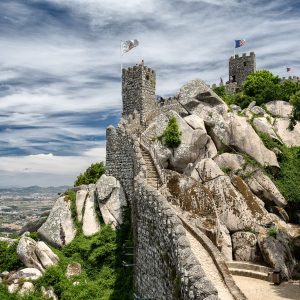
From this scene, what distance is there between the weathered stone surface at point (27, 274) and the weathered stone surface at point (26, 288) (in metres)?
0.38

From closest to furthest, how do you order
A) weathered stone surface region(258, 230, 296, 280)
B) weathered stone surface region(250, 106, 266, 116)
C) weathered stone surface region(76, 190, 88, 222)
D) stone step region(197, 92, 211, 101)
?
weathered stone surface region(258, 230, 296, 280) → weathered stone surface region(76, 190, 88, 222) → stone step region(197, 92, 211, 101) → weathered stone surface region(250, 106, 266, 116)

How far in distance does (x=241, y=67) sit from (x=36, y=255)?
40600 millimetres

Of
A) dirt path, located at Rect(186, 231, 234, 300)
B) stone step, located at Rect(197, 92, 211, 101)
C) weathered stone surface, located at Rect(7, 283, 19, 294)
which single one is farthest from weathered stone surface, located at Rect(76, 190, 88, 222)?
stone step, located at Rect(197, 92, 211, 101)

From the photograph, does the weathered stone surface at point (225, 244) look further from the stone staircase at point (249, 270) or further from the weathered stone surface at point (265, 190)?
the weathered stone surface at point (265, 190)

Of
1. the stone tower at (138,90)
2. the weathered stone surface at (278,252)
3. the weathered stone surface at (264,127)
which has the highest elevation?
the stone tower at (138,90)

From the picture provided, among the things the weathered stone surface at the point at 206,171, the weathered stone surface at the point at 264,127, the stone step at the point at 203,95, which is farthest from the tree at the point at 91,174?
the weathered stone surface at the point at 264,127

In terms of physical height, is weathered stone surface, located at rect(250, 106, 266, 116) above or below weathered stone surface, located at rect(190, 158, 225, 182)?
above

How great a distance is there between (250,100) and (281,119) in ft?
19.0

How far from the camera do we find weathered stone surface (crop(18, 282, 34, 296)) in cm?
1953

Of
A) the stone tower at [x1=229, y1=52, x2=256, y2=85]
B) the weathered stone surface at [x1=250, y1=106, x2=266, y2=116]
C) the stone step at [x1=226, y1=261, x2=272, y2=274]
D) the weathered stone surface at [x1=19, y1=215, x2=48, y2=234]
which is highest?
the stone tower at [x1=229, y1=52, x2=256, y2=85]

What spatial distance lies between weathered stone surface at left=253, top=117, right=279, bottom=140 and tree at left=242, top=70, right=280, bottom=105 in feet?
21.2

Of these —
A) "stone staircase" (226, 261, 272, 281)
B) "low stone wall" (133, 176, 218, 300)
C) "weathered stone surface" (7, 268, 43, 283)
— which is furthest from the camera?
"weathered stone surface" (7, 268, 43, 283)

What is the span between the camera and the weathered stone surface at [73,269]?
20.4 metres

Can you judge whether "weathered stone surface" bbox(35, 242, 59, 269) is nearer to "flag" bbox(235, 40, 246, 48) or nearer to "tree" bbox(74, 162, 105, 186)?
"tree" bbox(74, 162, 105, 186)
